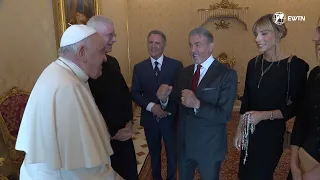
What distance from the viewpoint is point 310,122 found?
1697 mm

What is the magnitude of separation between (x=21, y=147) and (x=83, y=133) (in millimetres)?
359

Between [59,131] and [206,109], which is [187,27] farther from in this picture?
[59,131]

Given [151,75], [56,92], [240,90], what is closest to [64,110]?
[56,92]

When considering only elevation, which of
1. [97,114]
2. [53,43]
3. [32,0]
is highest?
[32,0]

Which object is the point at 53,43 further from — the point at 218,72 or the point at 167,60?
the point at 218,72

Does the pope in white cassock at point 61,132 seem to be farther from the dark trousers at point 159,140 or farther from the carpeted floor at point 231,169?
the carpeted floor at point 231,169

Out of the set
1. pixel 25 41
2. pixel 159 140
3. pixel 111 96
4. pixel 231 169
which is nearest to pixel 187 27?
pixel 231 169

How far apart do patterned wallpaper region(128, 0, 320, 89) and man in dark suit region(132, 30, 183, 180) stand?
4863mm

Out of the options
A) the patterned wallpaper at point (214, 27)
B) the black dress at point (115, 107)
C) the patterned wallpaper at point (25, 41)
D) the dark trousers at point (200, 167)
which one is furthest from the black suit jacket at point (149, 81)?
the patterned wallpaper at point (214, 27)

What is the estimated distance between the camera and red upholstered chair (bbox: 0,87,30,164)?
2842 mm

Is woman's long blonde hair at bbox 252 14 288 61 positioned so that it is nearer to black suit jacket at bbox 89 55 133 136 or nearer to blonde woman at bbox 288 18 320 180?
blonde woman at bbox 288 18 320 180

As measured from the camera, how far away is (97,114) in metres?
1.48

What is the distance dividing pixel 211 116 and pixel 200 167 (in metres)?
0.51

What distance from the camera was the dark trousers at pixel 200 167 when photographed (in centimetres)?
221
